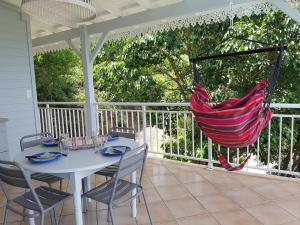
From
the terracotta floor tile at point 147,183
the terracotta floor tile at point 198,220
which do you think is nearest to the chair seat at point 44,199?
the terracotta floor tile at point 198,220

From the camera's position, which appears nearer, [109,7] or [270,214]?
[270,214]

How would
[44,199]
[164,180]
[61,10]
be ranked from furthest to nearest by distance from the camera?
[164,180] → [61,10] → [44,199]

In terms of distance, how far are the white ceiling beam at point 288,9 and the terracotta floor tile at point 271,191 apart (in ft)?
5.93

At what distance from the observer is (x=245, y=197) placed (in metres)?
2.83

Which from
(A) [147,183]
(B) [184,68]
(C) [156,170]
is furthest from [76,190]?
(B) [184,68]

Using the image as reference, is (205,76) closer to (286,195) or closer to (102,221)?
(286,195)

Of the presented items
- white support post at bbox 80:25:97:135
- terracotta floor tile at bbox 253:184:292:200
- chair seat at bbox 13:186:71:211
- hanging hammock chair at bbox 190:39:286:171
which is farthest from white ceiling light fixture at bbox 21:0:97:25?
terracotta floor tile at bbox 253:184:292:200

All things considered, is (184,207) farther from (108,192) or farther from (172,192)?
(108,192)

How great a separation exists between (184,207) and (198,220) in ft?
0.87

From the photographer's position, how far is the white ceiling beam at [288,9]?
2.63m

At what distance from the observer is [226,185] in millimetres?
3154

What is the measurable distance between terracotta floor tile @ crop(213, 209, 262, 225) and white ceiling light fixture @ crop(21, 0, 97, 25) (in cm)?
218

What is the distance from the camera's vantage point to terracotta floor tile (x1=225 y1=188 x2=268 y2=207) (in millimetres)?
2714

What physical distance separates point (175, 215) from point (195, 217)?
189 mm
